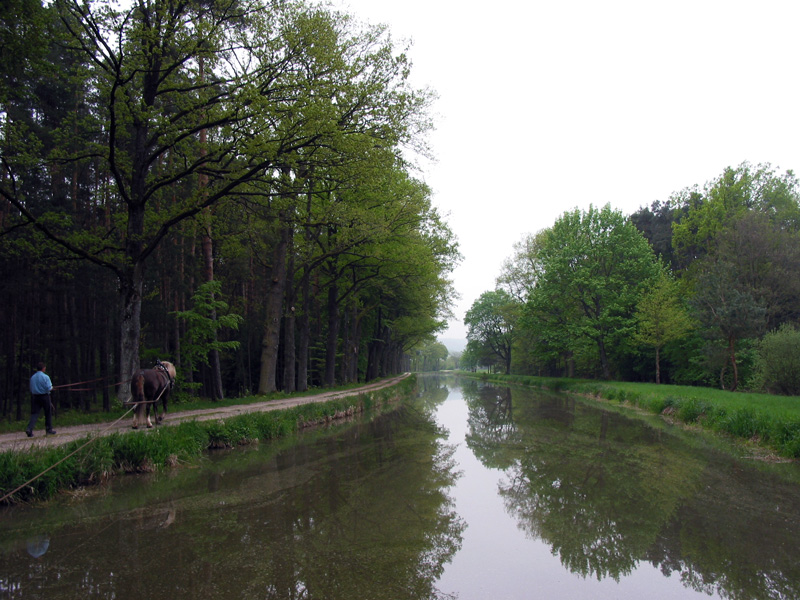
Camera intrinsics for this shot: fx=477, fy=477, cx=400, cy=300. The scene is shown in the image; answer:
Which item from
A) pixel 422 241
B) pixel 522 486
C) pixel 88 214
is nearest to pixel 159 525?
pixel 522 486

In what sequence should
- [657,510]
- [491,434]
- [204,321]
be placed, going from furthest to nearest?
[491,434]
[204,321]
[657,510]

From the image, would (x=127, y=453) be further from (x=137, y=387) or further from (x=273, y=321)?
(x=273, y=321)

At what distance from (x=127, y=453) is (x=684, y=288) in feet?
119

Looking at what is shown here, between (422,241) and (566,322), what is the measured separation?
16136 millimetres

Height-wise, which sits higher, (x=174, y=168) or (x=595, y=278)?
(x=174, y=168)

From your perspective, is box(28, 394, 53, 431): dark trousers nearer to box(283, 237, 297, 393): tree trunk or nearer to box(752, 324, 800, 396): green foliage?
box(283, 237, 297, 393): tree trunk

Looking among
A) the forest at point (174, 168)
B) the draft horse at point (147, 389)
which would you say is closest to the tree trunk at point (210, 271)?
the forest at point (174, 168)

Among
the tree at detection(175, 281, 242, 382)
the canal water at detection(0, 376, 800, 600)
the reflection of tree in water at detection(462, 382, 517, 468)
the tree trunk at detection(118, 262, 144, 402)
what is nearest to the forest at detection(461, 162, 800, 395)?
the reflection of tree in water at detection(462, 382, 517, 468)

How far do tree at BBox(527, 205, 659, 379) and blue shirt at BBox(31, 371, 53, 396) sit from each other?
1204 inches

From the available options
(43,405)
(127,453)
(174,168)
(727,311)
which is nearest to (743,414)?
(727,311)

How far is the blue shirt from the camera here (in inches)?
348

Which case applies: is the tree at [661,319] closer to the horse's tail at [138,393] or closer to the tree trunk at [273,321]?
the tree trunk at [273,321]

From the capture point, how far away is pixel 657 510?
23.0ft

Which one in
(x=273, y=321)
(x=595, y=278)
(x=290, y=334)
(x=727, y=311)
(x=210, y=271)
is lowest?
(x=290, y=334)
